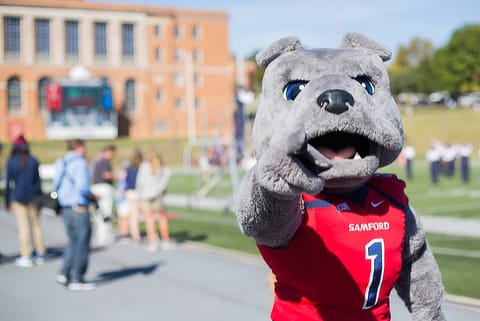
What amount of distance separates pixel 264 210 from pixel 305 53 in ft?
2.46

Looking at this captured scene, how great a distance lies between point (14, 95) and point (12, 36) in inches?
217

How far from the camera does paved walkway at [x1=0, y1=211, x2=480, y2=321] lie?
6.79 metres

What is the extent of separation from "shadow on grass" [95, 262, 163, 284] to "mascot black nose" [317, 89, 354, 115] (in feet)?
23.0

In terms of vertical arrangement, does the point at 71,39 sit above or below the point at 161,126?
above

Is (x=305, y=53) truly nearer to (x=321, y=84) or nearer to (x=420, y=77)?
(x=321, y=84)

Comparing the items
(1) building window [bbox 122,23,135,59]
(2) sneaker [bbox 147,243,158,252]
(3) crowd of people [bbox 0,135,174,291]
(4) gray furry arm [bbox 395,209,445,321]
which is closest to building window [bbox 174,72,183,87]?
(1) building window [bbox 122,23,135,59]

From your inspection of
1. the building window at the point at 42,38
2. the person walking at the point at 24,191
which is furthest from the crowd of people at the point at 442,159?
the building window at the point at 42,38

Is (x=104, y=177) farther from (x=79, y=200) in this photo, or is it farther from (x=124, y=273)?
(x=79, y=200)

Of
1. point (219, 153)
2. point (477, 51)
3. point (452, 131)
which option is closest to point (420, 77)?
point (477, 51)

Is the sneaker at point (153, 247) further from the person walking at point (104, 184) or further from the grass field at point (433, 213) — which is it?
the person walking at point (104, 184)

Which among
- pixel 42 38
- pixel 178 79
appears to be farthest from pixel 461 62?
pixel 42 38

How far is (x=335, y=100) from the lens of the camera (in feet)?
7.65

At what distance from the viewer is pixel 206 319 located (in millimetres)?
6500

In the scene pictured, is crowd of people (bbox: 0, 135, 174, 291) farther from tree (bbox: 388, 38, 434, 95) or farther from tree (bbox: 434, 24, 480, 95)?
tree (bbox: 388, 38, 434, 95)
